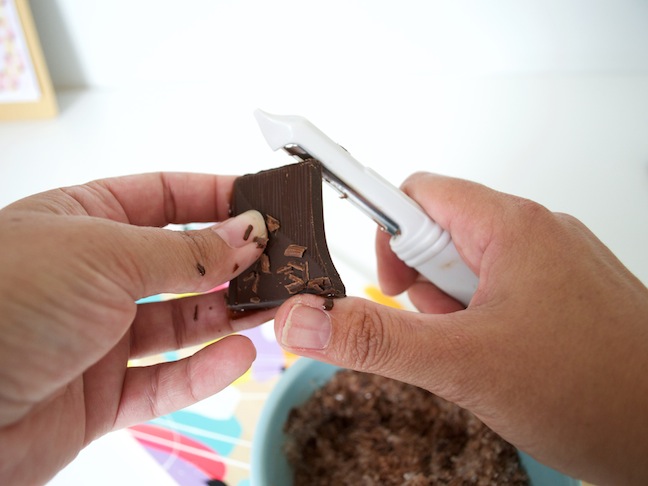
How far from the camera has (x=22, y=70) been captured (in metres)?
1.25

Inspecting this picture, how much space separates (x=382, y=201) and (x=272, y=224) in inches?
5.8

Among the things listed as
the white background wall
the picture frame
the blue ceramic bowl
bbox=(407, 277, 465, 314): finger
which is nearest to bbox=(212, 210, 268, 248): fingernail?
the blue ceramic bowl

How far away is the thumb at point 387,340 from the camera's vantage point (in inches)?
21.9

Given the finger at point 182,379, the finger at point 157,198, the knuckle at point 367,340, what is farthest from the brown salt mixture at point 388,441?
the finger at point 157,198

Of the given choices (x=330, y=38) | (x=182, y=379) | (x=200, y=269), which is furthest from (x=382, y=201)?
(x=330, y=38)

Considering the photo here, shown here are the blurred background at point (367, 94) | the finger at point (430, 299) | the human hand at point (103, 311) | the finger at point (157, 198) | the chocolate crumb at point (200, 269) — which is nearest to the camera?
the human hand at point (103, 311)

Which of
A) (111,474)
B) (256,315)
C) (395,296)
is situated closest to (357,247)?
(395,296)

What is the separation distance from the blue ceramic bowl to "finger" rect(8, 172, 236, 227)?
0.30 meters

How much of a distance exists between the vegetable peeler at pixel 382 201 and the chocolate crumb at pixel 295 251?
101mm

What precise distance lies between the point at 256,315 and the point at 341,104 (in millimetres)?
652

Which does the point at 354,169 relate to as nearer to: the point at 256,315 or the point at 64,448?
Answer: the point at 256,315

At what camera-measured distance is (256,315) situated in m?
0.78

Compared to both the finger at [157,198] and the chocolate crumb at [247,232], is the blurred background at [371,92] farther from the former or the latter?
the chocolate crumb at [247,232]

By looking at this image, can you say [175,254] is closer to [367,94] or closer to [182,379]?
[182,379]
